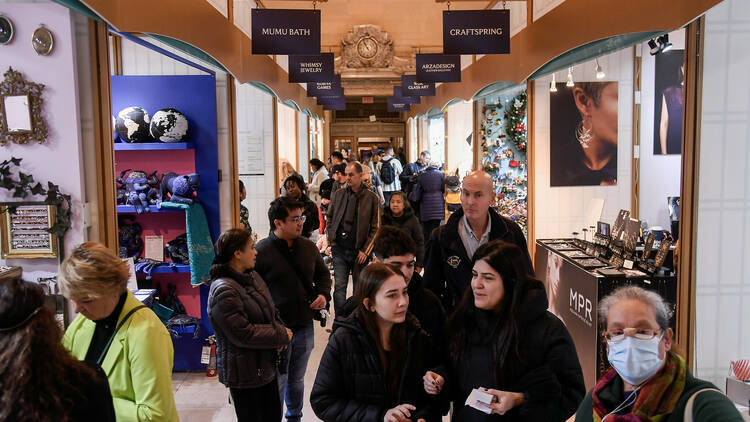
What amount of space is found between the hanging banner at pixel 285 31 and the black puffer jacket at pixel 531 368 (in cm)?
412

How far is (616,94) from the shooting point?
21.7ft

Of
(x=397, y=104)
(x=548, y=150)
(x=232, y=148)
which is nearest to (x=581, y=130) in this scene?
(x=548, y=150)

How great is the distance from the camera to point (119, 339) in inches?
76.9

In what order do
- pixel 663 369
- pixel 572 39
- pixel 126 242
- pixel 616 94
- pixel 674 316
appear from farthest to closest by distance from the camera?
1. pixel 616 94
2. pixel 126 242
3. pixel 572 39
4. pixel 674 316
5. pixel 663 369

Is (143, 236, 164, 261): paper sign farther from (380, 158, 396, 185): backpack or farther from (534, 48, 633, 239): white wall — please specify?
(380, 158, 396, 185): backpack

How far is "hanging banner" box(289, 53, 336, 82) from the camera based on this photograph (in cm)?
799

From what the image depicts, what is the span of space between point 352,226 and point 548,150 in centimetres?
251

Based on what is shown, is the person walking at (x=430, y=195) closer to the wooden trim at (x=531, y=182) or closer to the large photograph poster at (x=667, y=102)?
the wooden trim at (x=531, y=182)

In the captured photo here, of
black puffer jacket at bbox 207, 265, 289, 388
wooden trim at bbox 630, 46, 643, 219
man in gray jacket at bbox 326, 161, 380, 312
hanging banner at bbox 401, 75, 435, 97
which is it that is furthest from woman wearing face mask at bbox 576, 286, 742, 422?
hanging banner at bbox 401, 75, 435, 97

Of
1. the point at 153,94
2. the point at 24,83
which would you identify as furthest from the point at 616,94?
the point at 24,83

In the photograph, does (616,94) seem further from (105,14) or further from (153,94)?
(105,14)

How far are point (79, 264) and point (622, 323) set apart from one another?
1.74 meters

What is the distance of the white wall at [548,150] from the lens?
657cm

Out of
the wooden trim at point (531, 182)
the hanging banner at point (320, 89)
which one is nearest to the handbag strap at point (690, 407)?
the wooden trim at point (531, 182)
